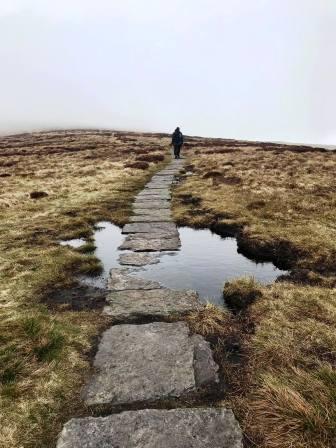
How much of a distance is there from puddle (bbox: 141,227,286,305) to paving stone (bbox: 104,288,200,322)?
23.8 inches

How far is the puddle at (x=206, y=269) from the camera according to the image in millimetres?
9094

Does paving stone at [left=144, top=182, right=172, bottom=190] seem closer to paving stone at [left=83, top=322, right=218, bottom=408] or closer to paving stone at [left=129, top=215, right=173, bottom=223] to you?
paving stone at [left=129, top=215, right=173, bottom=223]

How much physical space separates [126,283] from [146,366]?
3.16 m

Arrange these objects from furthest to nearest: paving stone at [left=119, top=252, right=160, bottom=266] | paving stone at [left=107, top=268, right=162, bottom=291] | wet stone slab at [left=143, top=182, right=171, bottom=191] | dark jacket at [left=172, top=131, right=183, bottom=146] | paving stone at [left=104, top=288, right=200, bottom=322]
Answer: dark jacket at [left=172, top=131, right=183, bottom=146]
wet stone slab at [left=143, top=182, right=171, bottom=191]
paving stone at [left=119, top=252, right=160, bottom=266]
paving stone at [left=107, top=268, right=162, bottom=291]
paving stone at [left=104, top=288, right=200, bottom=322]

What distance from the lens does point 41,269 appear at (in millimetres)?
9500

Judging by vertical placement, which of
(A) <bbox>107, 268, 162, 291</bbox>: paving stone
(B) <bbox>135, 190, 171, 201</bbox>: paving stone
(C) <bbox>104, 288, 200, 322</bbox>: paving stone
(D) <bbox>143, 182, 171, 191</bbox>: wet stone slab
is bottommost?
(D) <bbox>143, 182, 171, 191</bbox>: wet stone slab

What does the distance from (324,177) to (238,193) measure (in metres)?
7.31

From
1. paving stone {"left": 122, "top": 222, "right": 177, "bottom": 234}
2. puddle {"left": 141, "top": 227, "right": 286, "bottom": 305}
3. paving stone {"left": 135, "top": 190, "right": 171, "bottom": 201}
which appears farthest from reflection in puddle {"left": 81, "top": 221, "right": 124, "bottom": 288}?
paving stone {"left": 135, "top": 190, "right": 171, "bottom": 201}

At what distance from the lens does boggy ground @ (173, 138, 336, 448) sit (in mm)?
4548

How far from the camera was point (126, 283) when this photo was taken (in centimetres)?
871

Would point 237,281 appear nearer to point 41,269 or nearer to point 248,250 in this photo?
point 248,250

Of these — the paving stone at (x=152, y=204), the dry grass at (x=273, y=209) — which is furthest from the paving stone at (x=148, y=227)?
the paving stone at (x=152, y=204)

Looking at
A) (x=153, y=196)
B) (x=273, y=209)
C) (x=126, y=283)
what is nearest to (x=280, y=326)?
(x=126, y=283)

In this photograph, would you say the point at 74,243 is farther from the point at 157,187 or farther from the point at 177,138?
the point at 177,138
